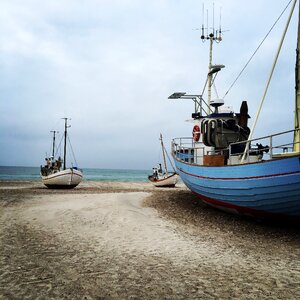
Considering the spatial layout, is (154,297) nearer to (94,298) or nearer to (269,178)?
(94,298)

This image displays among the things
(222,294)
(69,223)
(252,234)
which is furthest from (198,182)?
(222,294)

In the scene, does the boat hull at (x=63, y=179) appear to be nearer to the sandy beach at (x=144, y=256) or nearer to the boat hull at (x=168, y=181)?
the boat hull at (x=168, y=181)

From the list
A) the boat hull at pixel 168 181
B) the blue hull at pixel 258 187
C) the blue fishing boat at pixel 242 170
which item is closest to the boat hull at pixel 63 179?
the boat hull at pixel 168 181

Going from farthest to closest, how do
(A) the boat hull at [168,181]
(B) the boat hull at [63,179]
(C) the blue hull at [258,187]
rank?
1. (A) the boat hull at [168,181]
2. (B) the boat hull at [63,179]
3. (C) the blue hull at [258,187]

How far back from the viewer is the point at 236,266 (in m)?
7.55

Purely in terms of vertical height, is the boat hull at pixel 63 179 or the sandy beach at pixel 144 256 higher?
the boat hull at pixel 63 179

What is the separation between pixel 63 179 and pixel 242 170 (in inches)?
1033

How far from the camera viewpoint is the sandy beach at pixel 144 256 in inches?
234

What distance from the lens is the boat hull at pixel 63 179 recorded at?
111 feet

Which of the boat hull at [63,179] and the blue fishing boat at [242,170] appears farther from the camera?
the boat hull at [63,179]

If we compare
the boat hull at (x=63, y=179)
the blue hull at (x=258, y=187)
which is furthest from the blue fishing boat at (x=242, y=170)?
the boat hull at (x=63, y=179)

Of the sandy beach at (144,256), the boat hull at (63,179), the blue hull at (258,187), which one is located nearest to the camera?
the sandy beach at (144,256)

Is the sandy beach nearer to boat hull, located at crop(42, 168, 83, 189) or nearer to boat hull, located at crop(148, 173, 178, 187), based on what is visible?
boat hull, located at crop(42, 168, 83, 189)

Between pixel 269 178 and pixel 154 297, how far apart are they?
22.0 feet
